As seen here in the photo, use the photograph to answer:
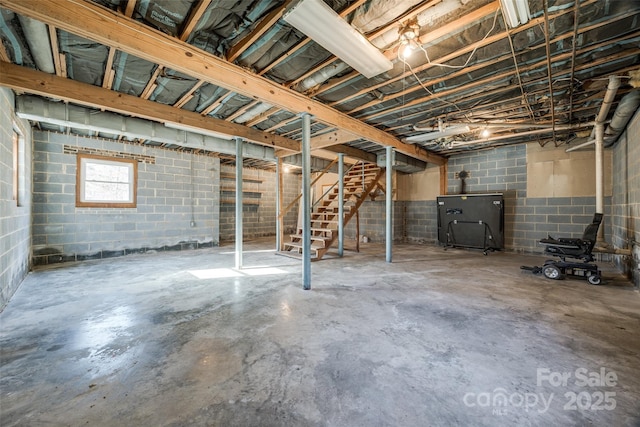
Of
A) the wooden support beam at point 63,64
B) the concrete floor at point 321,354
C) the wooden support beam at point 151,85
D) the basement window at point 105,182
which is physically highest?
the wooden support beam at point 151,85

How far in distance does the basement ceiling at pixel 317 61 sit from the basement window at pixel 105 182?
82.6 inches

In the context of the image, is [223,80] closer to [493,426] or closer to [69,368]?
[69,368]

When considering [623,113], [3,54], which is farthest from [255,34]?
[623,113]

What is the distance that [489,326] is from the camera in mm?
2361

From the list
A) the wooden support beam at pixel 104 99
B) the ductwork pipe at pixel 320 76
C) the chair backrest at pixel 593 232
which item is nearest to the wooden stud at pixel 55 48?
the wooden support beam at pixel 104 99

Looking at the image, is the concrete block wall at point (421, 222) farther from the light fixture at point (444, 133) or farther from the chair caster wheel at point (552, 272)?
the chair caster wheel at point (552, 272)

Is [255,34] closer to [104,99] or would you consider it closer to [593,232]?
[104,99]

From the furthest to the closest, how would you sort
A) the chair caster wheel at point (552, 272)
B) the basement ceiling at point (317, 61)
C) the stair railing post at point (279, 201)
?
the stair railing post at point (279, 201) → the chair caster wheel at point (552, 272) → the basement ceiling at point (317, 61)

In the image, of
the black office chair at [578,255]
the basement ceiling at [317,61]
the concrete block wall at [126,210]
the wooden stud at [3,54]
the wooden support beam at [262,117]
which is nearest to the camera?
the basement ceiling at [317,61]

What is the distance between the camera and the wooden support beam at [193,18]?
6.57 ft

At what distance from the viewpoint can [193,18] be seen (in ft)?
7.02

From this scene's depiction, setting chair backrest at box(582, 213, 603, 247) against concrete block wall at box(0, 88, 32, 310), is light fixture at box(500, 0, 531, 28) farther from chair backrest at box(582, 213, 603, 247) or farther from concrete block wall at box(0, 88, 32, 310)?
concrete block wall at box(0, 88, 32, 310)

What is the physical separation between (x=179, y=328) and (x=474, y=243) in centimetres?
652

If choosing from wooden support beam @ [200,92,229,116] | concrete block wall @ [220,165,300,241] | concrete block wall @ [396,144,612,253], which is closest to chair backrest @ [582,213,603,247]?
concrete block wall @ [396,144,612,253]
